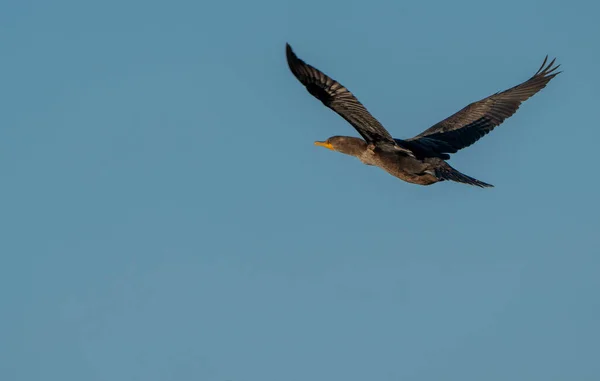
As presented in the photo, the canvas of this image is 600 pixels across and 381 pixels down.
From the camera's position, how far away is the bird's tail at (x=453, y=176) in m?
17.8

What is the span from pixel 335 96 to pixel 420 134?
4766 mm

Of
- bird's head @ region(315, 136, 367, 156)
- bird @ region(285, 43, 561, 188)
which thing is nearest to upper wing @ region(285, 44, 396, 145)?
bird @ region(285, 43, 561, 188)

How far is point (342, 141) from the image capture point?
1964cm

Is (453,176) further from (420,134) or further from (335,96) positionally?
(420,134)

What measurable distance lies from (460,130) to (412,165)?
301 centimetres

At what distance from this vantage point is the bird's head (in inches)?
759

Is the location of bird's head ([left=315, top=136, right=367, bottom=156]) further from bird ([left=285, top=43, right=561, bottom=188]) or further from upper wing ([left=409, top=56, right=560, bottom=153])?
upper wing ([left=409, top=56, right=560, bottom=153])

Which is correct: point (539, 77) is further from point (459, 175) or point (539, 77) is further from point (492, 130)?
point (459, 175)

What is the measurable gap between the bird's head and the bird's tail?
1.53 meters

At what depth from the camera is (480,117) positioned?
21750mm

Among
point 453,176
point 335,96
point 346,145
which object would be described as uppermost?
point 346,145

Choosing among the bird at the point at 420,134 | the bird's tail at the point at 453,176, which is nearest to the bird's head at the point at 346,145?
the bird at the point at 420,134

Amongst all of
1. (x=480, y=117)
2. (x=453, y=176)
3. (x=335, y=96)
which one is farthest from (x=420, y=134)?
(x=335, y=96)

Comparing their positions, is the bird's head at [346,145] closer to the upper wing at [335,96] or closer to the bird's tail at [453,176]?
the upper wing at [335,96]
